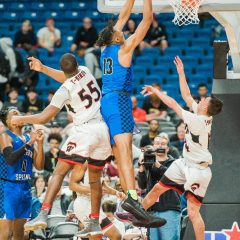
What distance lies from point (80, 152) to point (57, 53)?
10.3 m

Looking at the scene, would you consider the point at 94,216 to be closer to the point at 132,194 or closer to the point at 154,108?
the point at 132,194

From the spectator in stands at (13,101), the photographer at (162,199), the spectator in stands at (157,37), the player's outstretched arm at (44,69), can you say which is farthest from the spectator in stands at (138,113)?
the player's outstretched arm at (44,69)

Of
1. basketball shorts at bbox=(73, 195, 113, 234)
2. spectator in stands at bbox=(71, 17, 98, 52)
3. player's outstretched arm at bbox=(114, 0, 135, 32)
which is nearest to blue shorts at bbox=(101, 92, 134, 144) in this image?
player's outstretched arm at bbox=(114, 0, 135, 32)

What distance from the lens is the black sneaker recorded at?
1086 centimetres

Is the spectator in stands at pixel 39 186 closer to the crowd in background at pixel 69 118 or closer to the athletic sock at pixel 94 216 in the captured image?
the crowd in background at pixel 69 118

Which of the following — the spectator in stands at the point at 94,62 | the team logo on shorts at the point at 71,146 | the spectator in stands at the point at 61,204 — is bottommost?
the spectator in stands at the point at 61,204

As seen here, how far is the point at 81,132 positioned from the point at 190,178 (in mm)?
1476

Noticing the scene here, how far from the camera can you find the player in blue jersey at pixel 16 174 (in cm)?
1266

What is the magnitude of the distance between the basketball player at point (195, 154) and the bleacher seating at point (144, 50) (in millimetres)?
8357

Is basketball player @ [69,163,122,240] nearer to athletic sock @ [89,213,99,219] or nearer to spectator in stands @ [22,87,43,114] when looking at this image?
athletic sock @ [89,213,99,219]

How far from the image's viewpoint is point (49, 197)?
37.9 ft

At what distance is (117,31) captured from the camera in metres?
11.2

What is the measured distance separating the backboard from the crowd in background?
2072 millimetres

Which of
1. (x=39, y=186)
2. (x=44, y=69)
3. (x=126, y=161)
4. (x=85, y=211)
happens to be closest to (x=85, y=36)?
(x=39, y=186)
